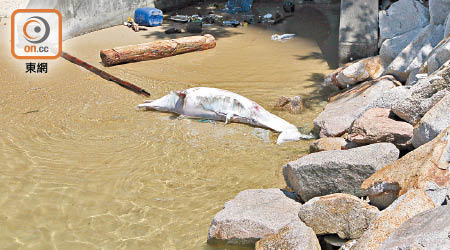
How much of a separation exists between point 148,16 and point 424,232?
34.8ft

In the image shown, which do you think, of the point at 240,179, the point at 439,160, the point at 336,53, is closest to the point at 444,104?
the point at 439,160

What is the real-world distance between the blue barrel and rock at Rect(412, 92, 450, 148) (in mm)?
9067

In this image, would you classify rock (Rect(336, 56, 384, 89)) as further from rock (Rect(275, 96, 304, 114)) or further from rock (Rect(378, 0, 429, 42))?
rock (Rect(275, 96, 304, 114))

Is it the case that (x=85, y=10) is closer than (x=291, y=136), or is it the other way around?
(x=291, y=136)

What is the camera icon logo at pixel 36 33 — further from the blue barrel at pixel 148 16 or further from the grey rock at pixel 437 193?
the grey rock at pixel 437 193

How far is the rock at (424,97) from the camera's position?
5211mm

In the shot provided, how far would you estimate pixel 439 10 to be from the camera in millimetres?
7570

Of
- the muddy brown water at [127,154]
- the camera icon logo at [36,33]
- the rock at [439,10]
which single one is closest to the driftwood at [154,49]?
the muddy brown water at [127,154]

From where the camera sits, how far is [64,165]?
596 centimetres

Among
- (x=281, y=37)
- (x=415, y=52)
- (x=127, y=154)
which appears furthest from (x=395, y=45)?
(x=127, y=154)

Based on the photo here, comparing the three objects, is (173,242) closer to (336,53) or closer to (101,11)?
(336,53)

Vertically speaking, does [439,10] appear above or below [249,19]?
above

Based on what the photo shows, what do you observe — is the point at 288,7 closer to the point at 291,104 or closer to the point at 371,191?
the point at 291,104

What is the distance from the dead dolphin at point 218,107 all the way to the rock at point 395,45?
7.52 ft
